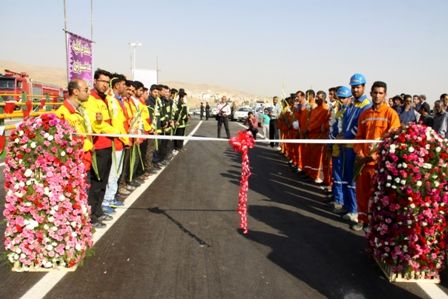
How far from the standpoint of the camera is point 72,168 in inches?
176

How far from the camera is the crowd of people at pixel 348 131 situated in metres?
5.80

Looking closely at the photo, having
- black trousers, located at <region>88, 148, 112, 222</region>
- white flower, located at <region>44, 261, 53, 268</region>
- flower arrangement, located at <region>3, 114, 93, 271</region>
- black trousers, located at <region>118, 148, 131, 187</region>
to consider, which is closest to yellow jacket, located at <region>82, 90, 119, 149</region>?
black trousers, located at <region>88, 148, 112, 222</region>

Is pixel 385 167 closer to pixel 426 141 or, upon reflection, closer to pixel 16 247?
pixel 426 141

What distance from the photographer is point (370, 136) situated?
19.4ft

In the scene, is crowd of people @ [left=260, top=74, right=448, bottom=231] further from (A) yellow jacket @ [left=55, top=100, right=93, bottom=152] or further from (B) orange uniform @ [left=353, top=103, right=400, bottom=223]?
(A) yellow jacket @ [left=55, top=100, right=93, bottom=152]

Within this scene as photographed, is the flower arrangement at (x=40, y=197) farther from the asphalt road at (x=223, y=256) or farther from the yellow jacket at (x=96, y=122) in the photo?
the yellow jacket at (x=96, y=122)

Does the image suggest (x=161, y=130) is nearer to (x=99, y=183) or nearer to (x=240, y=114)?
(x=99, y=183)

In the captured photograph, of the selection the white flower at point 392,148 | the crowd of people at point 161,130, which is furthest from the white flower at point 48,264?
the white flower at point 392,148

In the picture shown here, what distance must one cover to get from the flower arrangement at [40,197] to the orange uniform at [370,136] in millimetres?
3653

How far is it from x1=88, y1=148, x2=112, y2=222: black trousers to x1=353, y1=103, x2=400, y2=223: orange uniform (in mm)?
3556

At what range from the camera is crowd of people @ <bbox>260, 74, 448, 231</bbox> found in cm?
580

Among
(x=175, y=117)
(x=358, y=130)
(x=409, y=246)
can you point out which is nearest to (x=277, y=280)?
(x=409, y=246)

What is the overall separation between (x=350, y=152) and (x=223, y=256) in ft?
9.38

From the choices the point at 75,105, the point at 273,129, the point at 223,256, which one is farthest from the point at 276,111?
the point at 223,256
